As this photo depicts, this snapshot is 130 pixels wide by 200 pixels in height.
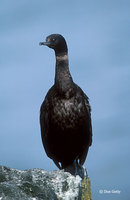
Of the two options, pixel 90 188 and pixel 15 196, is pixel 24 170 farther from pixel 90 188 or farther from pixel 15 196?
pixel 90 188

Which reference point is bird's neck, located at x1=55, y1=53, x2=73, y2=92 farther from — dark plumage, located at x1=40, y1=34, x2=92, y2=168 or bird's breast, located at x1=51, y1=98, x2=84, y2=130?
bird's breast, located at x1=51, y1=98, x2=84, y2=130

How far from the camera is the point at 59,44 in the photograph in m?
6.92

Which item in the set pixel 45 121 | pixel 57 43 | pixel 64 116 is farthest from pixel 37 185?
pixel 57 43

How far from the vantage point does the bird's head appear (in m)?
6.89

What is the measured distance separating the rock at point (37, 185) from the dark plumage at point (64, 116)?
2564 mm

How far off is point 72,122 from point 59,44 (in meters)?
1.44

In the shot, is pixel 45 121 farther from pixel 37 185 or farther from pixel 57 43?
pixel 37 185

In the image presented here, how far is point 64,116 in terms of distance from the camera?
6625mm

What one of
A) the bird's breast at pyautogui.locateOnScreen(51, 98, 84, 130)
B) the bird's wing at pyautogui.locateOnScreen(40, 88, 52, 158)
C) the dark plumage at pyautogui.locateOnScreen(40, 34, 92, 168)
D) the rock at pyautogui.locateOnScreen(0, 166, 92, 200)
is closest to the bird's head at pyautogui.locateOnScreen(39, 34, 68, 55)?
the dark plumage at pyautogui.locateOnScreen(40, 34, 92, 168)

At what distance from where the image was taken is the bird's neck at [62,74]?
6.69 metres

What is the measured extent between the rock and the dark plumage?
256 centimetres


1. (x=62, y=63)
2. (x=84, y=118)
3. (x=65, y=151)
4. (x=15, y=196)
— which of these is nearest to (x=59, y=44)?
(x=62, y=63)

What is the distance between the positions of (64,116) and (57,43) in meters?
1.33

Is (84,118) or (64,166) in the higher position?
(84,118)
